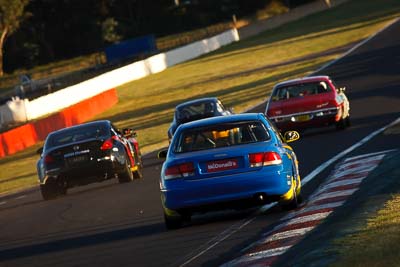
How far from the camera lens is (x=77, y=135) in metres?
23.3

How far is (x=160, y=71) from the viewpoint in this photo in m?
85.2

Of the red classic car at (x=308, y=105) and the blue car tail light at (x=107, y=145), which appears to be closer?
the blue car tail light at (x=107, y=145)

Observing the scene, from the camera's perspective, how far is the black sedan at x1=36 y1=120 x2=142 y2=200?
22516 millimetres

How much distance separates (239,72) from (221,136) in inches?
2201

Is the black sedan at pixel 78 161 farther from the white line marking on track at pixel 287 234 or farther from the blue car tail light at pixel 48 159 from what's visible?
the white line marking on track at pixel 287 234

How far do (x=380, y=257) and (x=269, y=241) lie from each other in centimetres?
312

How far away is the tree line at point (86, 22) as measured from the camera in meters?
112

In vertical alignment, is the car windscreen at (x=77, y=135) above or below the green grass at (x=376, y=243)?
above

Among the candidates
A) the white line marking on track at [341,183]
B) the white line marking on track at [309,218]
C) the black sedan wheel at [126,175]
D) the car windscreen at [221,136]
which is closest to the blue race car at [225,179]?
the car windscreen at [221,136]

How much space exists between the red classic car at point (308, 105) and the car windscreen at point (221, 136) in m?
13.1

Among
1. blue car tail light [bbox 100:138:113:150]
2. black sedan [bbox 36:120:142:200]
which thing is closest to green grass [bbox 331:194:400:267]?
black sedan [bbox 36:120:142:200]

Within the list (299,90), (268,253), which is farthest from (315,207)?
(299,90)

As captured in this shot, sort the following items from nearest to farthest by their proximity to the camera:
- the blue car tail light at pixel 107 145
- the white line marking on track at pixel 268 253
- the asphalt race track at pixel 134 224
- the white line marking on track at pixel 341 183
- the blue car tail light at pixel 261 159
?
1. the white line marking on track at pixel 268 253
2. the asphalt race track at pixel 134 224
3. the blue car tail light at pixel 261 159
4. the white line marking on track at pixel 341 183
5. the blue car tail light at pixel 107 145

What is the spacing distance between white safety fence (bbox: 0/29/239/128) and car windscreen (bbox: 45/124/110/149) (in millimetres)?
35461
